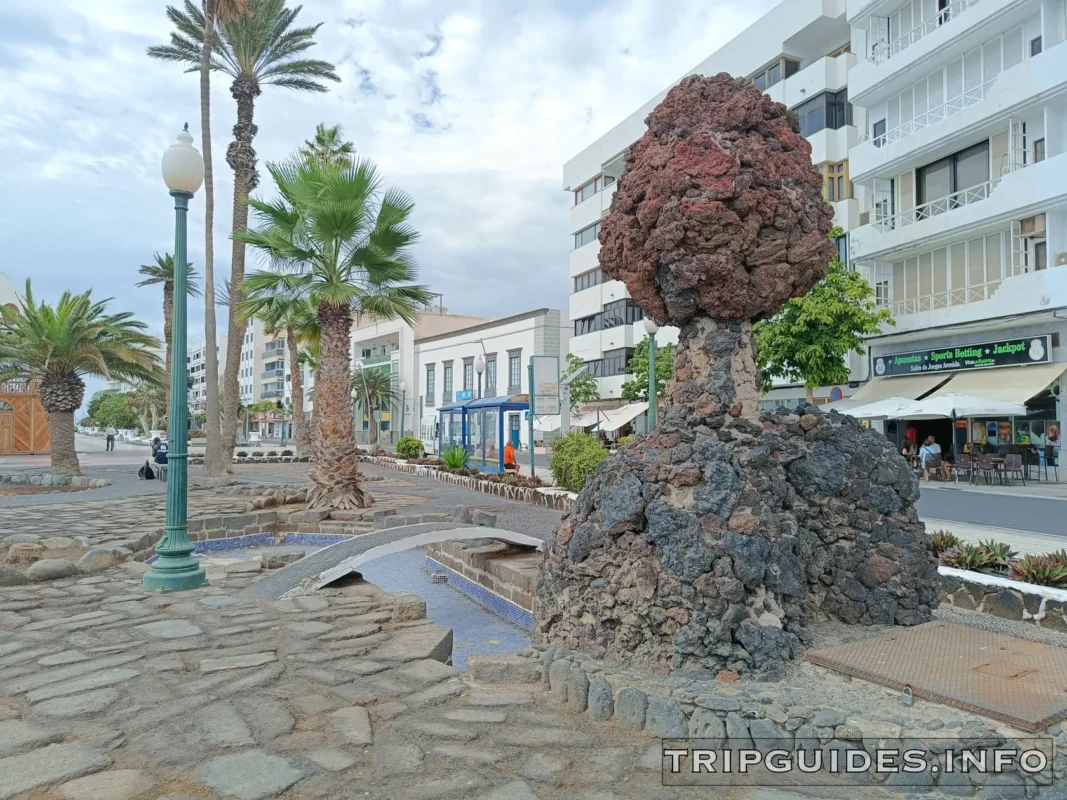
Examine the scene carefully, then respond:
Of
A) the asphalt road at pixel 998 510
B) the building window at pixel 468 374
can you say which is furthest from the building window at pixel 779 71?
the building window at pixel 468 374

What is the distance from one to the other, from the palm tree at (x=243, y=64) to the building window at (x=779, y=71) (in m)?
16.8

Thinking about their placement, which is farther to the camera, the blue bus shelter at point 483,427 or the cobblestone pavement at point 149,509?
the blue bus shelter at point 483,427

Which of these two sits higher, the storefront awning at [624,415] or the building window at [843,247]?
the building window at [843,247]

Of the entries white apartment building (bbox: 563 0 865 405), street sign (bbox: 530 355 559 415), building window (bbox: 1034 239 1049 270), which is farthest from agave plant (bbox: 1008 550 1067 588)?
white apartment building (bbox: 563 0 865 405)

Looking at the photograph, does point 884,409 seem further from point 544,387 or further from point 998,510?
point 544,387

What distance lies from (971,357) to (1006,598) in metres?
17.2

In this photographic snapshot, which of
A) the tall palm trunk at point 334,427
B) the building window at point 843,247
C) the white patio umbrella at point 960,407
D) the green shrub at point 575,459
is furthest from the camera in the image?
the building window at point 843,247

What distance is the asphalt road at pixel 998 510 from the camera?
36.7 ft

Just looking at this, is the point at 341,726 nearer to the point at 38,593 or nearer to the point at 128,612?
the point at 128,612

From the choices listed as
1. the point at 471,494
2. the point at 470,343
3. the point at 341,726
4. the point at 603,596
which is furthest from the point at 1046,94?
the point at 470,343

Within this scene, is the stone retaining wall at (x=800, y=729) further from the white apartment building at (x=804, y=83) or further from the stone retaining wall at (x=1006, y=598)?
the white apartment building at (x=804, y=83)

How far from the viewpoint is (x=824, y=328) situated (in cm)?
1978

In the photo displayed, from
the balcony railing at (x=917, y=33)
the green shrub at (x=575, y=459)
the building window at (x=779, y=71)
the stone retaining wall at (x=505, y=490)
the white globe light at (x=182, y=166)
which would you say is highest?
the building window at (x=779, y=71)

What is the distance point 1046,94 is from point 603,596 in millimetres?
20399
